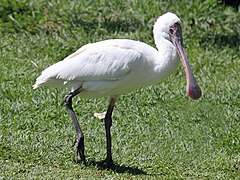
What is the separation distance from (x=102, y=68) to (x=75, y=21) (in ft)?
16.5

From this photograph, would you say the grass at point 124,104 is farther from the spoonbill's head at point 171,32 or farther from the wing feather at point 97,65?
the spoonbill's head at point 171,32

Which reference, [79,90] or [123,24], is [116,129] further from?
[123,24]

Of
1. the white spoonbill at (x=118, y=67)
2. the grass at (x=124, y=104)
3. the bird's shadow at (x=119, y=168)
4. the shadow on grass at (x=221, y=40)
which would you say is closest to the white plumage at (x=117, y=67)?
the white spoonbill at (x=118, y=67)

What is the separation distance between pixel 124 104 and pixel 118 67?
2.22 m

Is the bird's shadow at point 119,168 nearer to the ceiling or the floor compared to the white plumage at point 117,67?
nearer to the floor

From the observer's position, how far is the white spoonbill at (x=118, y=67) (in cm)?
710

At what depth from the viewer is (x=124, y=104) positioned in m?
9.26

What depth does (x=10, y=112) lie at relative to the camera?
859 centimetres

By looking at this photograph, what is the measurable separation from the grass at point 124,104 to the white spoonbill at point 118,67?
0.51 metres

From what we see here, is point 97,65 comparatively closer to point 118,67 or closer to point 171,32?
point 118,67

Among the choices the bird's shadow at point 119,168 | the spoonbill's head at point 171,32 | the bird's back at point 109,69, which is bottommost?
the bird's shadow at point 119,168

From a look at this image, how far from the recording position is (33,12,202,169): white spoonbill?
7.10 m

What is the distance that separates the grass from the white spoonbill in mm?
508

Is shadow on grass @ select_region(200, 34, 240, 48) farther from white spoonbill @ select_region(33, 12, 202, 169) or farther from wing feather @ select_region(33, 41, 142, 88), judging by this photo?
wing feather @ select_region(33, 41, 142, 88)
